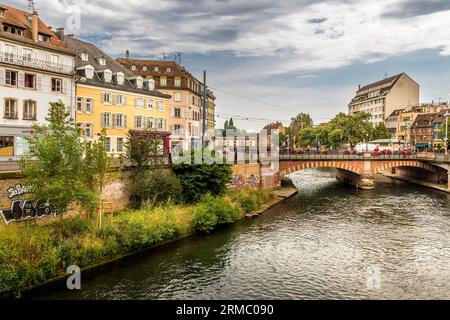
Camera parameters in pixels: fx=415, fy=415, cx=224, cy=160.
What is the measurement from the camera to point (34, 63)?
43000mm

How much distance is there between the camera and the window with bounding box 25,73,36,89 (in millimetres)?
42531

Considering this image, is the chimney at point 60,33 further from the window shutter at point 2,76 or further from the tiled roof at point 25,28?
the window shutter at point 2,76

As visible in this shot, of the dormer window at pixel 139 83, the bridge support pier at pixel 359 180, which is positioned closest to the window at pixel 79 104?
the dormer window at pixel 139 83

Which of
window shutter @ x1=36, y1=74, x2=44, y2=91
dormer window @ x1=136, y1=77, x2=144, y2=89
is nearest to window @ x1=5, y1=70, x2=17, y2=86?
window shutter @ x1=36, y1=74, x2=44, y2=91

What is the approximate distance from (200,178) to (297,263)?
1543 cm

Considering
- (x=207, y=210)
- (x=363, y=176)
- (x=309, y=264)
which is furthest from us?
(x=363, y=176)

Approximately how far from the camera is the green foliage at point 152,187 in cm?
3706

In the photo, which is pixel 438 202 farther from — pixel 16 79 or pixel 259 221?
pixel 16 79

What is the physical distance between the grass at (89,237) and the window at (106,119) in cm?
1874

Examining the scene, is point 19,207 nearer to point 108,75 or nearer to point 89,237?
point 89,237

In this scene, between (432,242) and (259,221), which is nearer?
(432,242)

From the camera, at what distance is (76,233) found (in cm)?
2809

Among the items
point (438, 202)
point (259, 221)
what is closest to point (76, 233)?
point (259, 221)

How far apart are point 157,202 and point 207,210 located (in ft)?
15.5
